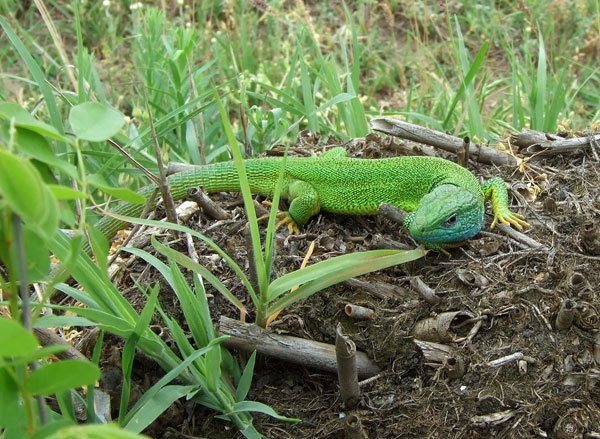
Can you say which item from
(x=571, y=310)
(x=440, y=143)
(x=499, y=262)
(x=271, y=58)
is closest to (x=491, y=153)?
(x=440, y=143)

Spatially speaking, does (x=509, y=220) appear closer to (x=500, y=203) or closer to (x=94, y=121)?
(x=500, y=203)

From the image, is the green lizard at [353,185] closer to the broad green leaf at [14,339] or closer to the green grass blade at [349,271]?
the green grass blade at [349,271]

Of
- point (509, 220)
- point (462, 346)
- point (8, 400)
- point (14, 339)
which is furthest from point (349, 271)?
point (14, 339)

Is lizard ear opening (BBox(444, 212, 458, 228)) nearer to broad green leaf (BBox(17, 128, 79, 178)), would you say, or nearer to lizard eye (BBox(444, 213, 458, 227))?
lizard eye (BBox(444, 213, 458, 227))

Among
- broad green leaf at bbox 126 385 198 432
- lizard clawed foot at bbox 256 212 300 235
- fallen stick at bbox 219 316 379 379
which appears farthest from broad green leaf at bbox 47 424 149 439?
lizard clawed foot at bbox 256 212 300 235

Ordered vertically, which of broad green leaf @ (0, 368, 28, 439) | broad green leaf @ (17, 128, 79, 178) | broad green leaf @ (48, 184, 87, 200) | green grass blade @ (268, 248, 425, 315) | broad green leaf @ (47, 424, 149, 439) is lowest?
green grass blade @ (268, 248, 425, 315)

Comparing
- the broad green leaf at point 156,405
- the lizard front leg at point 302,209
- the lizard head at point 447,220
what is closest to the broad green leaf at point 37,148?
the broad green leaf at point 156,405
